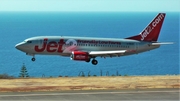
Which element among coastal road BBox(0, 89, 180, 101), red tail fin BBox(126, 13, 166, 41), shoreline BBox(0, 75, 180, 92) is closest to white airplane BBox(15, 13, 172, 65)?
red tail fin BBox(126, 13, 166, 41)

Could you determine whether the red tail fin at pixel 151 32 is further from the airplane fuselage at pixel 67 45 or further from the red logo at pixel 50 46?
the red logo at pixel 50 46

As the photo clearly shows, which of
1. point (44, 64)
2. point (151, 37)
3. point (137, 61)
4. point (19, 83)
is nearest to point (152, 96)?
point (19, 83)

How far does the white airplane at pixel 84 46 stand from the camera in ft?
162

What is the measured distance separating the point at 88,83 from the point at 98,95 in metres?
6.10

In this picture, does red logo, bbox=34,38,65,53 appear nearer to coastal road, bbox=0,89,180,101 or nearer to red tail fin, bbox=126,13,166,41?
red tail fin, bbox=126,13,166,41

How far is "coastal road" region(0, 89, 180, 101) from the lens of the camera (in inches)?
1062

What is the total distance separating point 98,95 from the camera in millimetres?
28375

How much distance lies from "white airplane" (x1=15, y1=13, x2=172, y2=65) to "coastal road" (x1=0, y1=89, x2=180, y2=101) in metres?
20.0

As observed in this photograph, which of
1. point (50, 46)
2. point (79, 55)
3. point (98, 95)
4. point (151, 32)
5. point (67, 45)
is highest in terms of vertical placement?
point (151, 32)

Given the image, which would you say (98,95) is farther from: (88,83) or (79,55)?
(79,55)

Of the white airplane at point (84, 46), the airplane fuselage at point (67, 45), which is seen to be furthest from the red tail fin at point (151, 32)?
the airplane fuselage at point (67, 45)

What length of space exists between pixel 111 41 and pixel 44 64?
87256 millimetres

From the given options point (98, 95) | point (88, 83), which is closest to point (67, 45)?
point (88, 83)

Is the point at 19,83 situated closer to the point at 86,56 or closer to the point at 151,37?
the point at 86,56
